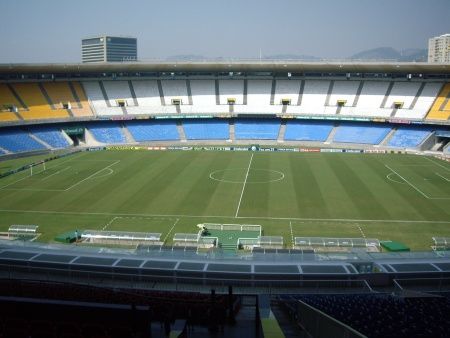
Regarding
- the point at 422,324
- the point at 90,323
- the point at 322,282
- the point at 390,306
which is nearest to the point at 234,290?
the point at 322,282

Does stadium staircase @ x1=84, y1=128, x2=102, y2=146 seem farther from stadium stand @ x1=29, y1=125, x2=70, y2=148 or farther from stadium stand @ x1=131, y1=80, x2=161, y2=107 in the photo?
stadium stand @ x1=131, y1=80, x2=161, y2=107

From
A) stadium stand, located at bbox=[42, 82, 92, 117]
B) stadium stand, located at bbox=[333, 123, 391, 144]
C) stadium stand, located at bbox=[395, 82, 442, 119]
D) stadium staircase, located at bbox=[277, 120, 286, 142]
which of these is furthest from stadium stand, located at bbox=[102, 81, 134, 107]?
stadium stand, located at bbox=[395, 82, 442, 119]

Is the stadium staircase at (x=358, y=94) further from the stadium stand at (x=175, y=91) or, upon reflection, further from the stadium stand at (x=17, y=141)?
the stadium stand at (x=17, y=141)

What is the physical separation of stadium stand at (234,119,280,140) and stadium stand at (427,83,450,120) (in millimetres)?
18576

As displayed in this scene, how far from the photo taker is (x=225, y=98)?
215 ft

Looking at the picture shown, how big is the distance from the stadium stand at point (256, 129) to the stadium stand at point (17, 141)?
24.3 metres

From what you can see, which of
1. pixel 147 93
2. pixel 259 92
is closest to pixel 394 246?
pixel 259 92

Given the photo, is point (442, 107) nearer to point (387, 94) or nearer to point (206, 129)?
point (387, 94)

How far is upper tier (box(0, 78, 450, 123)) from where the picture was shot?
59.4 m

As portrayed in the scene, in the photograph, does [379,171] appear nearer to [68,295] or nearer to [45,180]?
[45,180]

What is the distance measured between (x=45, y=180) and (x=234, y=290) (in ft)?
107

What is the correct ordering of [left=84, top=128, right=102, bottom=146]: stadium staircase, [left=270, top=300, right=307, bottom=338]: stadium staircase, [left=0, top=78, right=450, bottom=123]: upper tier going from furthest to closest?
1. [left=84, top=128, right=102, bottom=146]: stadium staircase
2. [left=0, top=78, right=450, bottom=123]: upper tier
3. [left=270, top=300, right=307, bottom=338]: stadium staircase

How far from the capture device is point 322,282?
13109 millimetres

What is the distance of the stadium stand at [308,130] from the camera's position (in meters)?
59.8
